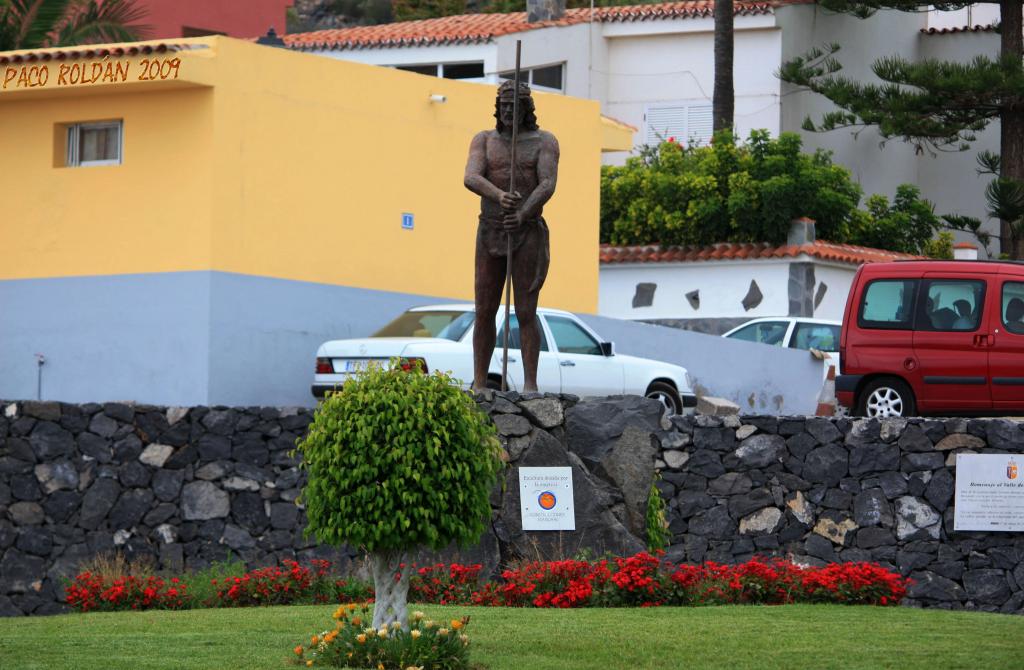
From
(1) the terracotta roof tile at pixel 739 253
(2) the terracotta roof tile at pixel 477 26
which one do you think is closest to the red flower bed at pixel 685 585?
(1) the terracotta roof tile at pixel 739 253

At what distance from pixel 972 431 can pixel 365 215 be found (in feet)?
29.7

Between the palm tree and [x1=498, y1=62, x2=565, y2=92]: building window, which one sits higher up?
[x1=498, y1=62, x2=565, y2=92]: building window

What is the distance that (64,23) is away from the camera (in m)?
23.9

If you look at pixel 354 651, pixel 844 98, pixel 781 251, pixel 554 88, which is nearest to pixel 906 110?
pixel 844 98

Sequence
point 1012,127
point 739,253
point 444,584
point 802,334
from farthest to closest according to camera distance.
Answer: point 1012,127 < point 739,253 < point 802,334 < point 444,584

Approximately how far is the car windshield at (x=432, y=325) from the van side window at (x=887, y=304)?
157 inches

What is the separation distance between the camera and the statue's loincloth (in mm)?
14375

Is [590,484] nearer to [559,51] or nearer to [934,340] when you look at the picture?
[934,340]

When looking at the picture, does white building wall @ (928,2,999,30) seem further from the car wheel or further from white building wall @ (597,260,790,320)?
the car wheel

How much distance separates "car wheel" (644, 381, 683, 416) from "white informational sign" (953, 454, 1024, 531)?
5.37 metres


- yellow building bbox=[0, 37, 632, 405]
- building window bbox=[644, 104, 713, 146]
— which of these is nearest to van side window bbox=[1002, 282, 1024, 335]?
yellow building bbox=[0, 37, 632, 405]

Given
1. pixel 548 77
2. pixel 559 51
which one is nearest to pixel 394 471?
pixel 559 51

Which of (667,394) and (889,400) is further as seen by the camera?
(667,394)

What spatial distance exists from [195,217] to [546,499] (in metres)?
6.79
